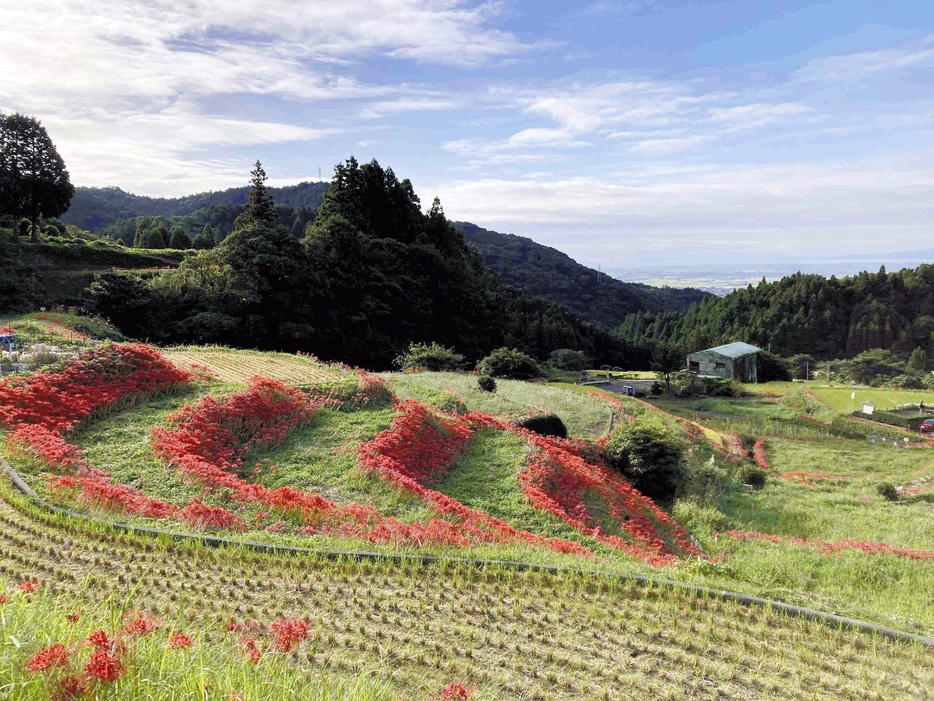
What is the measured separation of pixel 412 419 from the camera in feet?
44.8

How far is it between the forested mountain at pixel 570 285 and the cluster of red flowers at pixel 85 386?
112359 mm

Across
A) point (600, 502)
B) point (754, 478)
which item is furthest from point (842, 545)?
point (754, 478)

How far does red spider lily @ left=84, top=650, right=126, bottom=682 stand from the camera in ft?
9.92

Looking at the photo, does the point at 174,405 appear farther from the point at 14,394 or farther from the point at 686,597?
the point at 686,597

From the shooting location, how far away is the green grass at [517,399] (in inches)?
Result: 700

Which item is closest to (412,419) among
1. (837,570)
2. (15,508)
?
(15,508)

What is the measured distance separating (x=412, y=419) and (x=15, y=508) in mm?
7924

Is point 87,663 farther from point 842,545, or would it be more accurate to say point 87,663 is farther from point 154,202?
point 154,202

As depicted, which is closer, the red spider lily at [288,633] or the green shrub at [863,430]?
the red spider lily at [288,633]

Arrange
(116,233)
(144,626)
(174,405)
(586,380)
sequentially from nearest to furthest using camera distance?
(144,626) < (174,405) < (586,380) < (116,233)

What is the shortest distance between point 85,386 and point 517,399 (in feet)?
43.4

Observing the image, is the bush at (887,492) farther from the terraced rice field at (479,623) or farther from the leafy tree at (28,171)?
the leafy tree at (28,171)

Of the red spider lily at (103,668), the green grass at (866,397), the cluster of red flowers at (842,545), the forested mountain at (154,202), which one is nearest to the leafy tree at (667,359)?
the green grass at (866,397)

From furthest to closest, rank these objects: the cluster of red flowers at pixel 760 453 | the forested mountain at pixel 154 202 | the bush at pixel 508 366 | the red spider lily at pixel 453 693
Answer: the forested mountain at pixel 154 202 < the bush at pixel 508 366 < the cluster of red flowers at pixel 760 453 < the red spider lily at pixel 453 693
